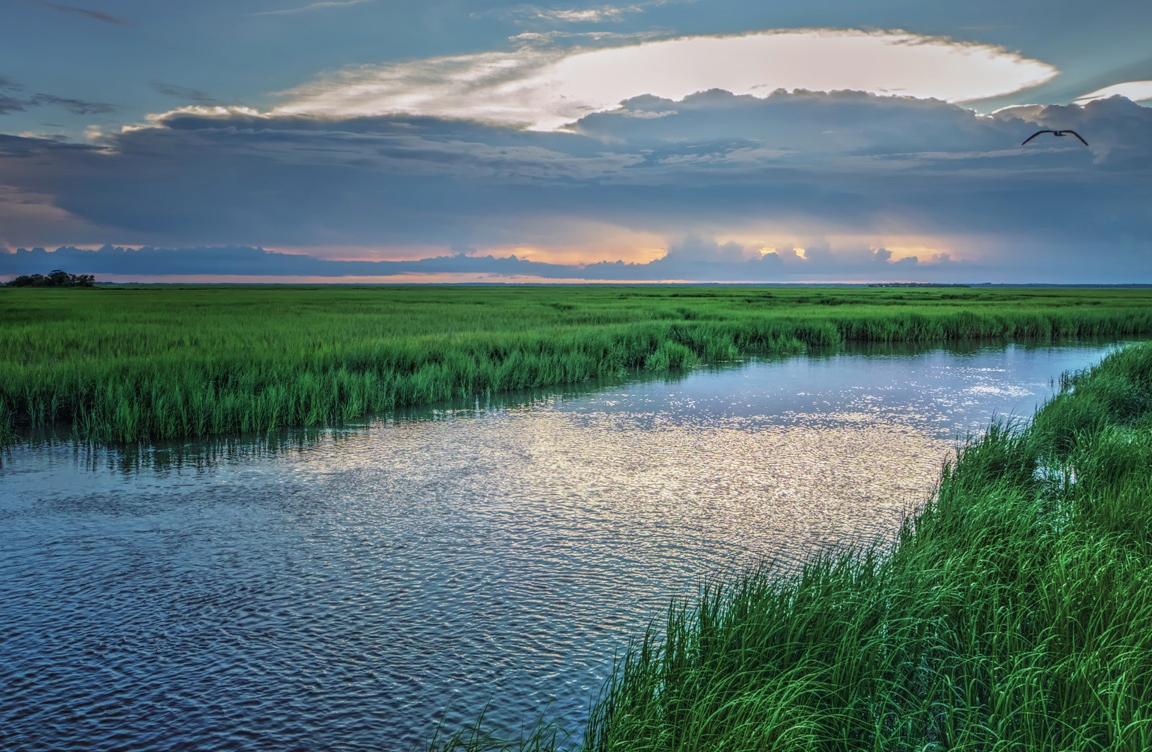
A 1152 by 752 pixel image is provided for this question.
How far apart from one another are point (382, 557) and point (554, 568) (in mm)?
1588

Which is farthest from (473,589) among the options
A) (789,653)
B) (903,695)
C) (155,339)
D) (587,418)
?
(155,339)

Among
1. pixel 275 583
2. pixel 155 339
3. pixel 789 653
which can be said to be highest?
pixel 155 339

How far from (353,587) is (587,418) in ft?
27.1

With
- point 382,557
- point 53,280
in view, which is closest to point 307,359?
point 382,557

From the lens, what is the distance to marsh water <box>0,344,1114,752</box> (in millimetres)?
4344

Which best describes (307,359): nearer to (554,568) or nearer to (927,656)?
(554,568)

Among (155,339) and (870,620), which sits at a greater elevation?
(155,339)

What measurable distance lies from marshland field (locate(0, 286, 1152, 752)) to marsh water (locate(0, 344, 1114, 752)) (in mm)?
34

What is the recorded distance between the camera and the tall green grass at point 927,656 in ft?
11.0

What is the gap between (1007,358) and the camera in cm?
2489

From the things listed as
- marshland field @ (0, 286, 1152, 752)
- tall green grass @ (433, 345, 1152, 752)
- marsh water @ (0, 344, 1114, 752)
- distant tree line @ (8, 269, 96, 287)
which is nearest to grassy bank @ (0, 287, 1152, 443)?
marshland field @ (0, 286, 1152, 752)

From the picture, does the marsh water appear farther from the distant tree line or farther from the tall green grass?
the distant tree line

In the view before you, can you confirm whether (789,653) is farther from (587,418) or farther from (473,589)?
(587,418)

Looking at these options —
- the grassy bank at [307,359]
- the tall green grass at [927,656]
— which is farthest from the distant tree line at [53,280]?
the tall green grass at [927,656]
